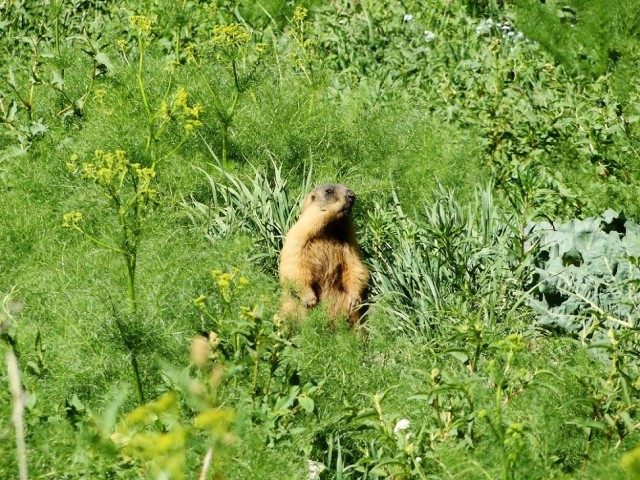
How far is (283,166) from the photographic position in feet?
21.6

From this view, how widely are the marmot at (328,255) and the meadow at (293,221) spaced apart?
161 mm

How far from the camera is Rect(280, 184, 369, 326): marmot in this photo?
5.50m

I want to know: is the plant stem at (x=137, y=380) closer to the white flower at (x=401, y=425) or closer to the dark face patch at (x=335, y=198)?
the white flower at (x=401, y=425)

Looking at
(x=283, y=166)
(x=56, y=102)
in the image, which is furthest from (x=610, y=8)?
(x=56, y=102)

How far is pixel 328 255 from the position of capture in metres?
5.64

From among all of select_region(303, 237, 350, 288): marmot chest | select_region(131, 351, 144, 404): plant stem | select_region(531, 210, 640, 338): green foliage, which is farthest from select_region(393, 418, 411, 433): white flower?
select_region(303, 237, 350, 288): marmot chest

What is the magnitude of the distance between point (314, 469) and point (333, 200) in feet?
7.05

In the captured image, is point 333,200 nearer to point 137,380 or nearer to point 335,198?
point 335,198

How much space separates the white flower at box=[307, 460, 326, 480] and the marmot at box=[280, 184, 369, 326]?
1762 millimetres

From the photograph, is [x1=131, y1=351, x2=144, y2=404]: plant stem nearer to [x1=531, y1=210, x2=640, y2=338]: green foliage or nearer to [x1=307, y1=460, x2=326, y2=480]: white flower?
[x1=307, y1=460, x2=326, y2=480]: white flower

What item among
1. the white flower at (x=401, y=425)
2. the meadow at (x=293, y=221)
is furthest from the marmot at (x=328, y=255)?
the white flower at (x=401, y=425)

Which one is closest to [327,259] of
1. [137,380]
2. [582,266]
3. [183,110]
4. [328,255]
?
[328,255]

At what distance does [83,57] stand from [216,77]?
1155 mm

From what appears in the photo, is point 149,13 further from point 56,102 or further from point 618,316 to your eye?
point 618,316
